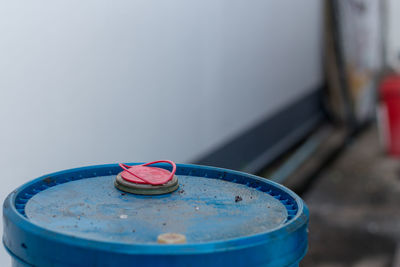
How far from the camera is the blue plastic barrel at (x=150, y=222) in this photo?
936mm

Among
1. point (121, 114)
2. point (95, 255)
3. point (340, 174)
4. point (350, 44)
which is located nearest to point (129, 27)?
point (121, 114)

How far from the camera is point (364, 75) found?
21.7 ft

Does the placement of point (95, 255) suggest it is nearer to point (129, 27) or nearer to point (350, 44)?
point (129, 27)

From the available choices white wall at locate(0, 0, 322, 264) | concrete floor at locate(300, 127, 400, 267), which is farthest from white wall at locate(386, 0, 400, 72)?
white wall at locate(0, 0, 322, 264)

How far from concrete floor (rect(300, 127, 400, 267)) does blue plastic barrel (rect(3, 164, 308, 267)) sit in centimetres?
201

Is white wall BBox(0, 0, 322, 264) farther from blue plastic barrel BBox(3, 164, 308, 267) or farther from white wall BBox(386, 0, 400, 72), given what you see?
white wall BBox(386, 0, 400, 72)

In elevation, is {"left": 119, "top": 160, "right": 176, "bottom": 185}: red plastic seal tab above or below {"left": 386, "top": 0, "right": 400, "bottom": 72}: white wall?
above

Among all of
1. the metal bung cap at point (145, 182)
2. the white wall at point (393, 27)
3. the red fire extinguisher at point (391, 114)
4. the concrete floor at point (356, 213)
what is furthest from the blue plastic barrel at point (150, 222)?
the white wall at point (393, 27)

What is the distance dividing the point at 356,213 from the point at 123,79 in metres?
2.27

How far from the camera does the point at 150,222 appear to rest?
111 centimetres

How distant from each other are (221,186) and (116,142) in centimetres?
110

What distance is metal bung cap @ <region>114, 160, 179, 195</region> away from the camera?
1265mm

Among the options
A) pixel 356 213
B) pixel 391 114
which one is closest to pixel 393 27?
pixel 391 114

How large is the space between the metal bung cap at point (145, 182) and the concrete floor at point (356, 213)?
2.05 metres
